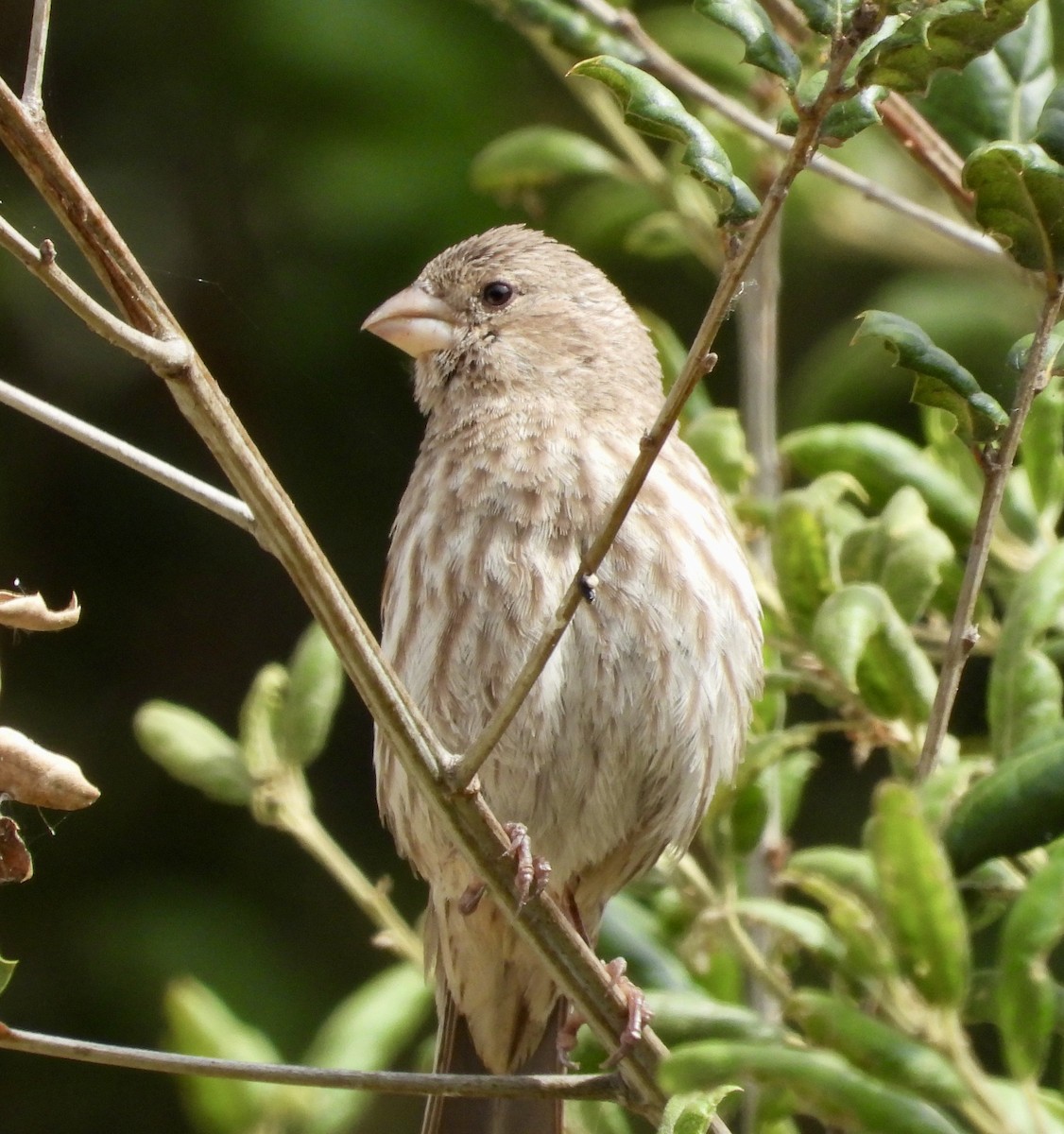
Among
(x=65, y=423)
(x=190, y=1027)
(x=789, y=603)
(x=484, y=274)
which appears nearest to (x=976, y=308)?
(x=484, y=274)

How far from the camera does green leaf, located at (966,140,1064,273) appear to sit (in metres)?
2.10

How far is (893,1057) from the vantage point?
6.61ft

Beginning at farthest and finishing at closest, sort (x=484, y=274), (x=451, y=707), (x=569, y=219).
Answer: (x=569, y=219) < (x=484, y=274) < (x=451, y=707)

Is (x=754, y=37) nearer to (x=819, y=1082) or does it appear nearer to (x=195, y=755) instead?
(x=819, y=1082)

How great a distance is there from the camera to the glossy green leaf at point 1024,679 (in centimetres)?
271

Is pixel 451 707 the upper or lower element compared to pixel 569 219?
lower

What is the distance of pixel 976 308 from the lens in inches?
186

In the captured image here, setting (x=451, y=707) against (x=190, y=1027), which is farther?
(x=451, y=707)

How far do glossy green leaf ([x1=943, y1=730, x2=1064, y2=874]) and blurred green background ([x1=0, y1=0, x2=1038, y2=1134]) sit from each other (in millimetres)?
2376

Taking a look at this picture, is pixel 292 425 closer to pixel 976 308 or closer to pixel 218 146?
pixel 218 146

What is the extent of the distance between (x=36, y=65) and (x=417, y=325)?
2.08 metres

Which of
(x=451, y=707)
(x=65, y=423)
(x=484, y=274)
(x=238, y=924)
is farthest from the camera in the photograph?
(x=238, y=924)

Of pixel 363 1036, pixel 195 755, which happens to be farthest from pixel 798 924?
pixel 195 755

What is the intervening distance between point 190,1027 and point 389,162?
9.05ft
